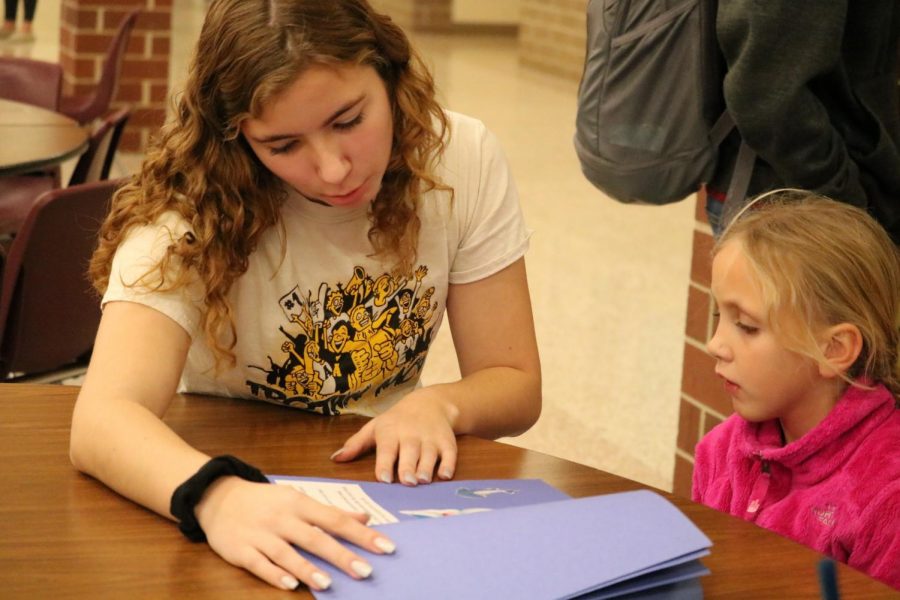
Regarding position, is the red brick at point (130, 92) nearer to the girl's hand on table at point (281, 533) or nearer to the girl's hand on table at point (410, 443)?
the girl's hand on table at point (410, 443)

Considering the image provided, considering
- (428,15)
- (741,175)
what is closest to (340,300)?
(741,175)

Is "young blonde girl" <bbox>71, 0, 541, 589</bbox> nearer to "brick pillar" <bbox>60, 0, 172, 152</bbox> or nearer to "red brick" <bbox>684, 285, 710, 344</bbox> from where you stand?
"red brick" <bbox>684, 285, 710, 344</bbox>

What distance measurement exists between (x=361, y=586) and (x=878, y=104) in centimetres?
145

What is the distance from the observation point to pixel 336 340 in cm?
166

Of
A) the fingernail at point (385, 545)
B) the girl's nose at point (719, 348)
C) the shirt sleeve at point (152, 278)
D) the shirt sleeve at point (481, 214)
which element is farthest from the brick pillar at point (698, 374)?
the fingernail at point (385, 545)

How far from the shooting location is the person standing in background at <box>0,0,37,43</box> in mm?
10492

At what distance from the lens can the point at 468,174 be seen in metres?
1.75

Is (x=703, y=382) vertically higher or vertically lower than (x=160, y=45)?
higher

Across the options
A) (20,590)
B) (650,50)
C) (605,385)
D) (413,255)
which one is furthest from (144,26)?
(20,590)

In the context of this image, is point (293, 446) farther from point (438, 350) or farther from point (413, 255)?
point (438, 350)

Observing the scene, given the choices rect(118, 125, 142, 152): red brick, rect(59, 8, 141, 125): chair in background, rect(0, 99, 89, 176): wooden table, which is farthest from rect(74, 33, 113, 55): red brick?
rect(0, 99, 89, 176): wooden table

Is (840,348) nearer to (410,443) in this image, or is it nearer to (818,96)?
(410,443)

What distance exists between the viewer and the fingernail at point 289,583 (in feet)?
3.70

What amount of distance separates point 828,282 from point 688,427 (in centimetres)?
149
